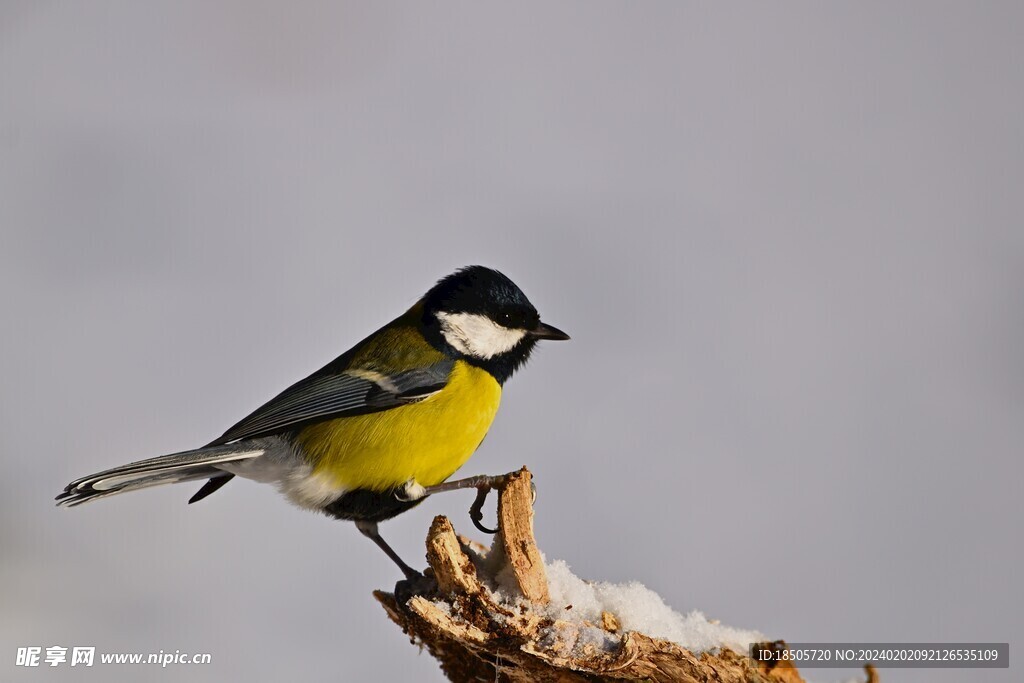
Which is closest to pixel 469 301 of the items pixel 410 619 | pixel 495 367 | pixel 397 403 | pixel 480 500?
pixel 495 367

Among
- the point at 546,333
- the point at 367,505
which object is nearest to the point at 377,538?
the point at 367,505

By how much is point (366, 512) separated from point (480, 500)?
0.27 meters

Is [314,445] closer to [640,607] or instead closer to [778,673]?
[640,607]

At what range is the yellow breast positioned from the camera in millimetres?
1972

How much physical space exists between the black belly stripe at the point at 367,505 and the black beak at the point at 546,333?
47cm

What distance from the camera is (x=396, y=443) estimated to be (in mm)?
1980

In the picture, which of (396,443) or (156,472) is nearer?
(156,472)

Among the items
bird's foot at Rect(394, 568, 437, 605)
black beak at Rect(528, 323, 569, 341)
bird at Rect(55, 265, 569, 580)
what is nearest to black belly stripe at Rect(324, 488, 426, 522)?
bird at Rect(55, 265, 569, 580)

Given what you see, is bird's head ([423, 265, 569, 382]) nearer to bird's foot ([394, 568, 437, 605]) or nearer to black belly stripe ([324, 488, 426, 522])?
black belly stripe ([324, 488, 426, 522])

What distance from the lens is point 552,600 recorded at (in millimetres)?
1756

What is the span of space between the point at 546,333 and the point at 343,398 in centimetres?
51

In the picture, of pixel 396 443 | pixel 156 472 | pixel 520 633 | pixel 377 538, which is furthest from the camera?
pixel 377 538

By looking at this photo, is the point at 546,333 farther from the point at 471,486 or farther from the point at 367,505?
the point at 367,505

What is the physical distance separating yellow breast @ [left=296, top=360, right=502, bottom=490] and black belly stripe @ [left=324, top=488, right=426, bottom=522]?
0.03 metres
